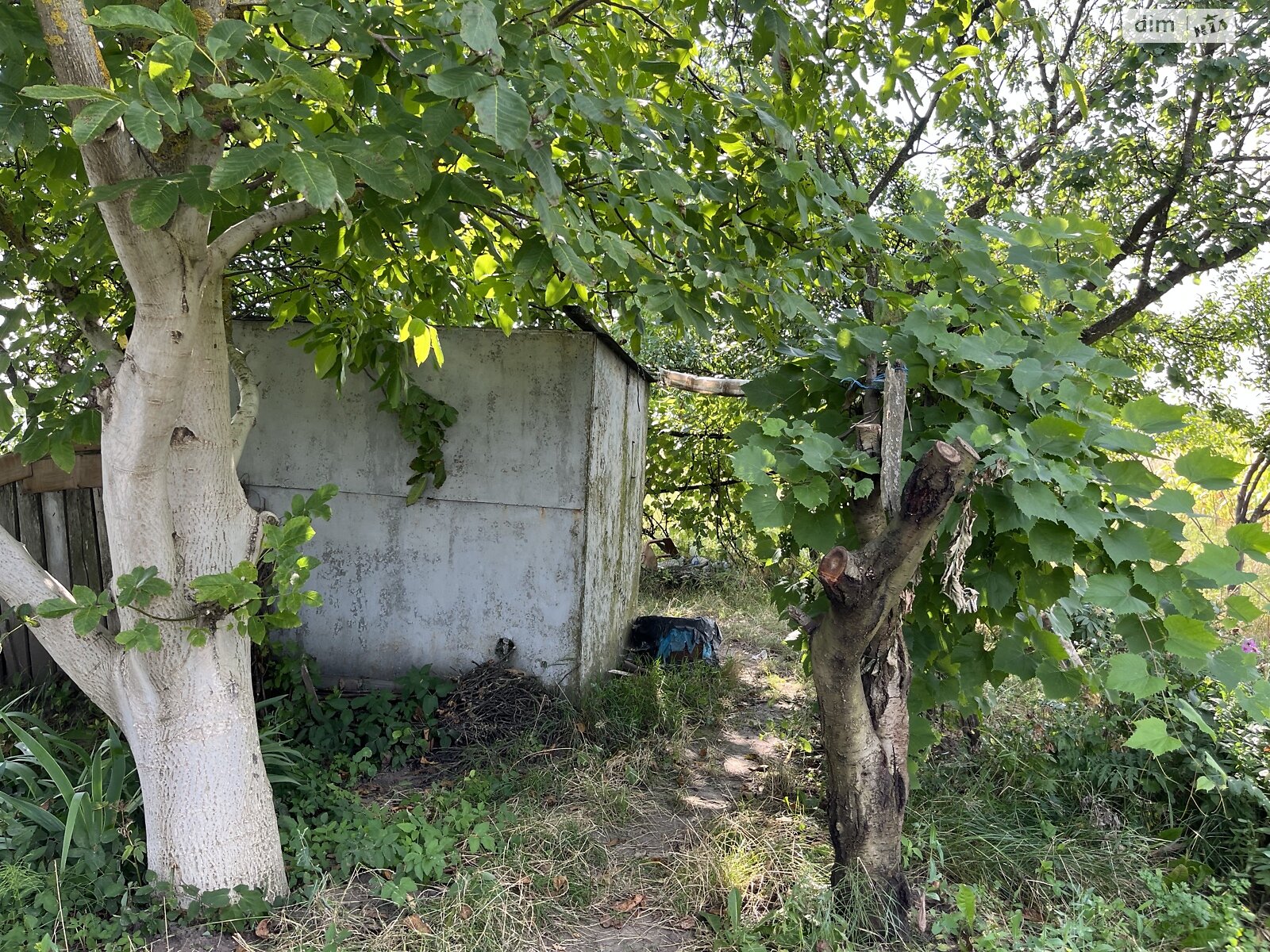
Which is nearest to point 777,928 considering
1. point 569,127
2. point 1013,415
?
point 1013,415

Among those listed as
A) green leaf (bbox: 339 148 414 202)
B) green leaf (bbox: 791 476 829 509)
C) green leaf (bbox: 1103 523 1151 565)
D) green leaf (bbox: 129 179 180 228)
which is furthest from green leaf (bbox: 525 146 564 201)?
green leaf (bbox: 1103 523 1151 565)

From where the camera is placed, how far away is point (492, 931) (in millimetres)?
2688

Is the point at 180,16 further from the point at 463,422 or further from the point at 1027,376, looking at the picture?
the point at 463,422

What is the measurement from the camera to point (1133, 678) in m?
1.97

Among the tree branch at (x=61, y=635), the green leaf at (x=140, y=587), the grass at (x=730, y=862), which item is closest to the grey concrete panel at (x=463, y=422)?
the grass at (x=730, y=862)

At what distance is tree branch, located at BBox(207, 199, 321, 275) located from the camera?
239 centimetres

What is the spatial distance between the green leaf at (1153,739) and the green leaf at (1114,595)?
0.28 m

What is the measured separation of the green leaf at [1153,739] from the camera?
1.99 meters

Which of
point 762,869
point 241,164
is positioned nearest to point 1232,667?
point 762,869

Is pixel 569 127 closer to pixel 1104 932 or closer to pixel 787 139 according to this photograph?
pixel 787 139

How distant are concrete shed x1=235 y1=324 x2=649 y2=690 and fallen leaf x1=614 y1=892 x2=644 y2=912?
68.5 inches

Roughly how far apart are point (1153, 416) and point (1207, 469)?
19 cm

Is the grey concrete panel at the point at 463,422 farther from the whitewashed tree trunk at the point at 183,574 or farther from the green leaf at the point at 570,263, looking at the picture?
the green leaf at the point at 570,263

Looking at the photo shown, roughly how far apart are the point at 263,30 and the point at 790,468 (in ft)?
7.50
